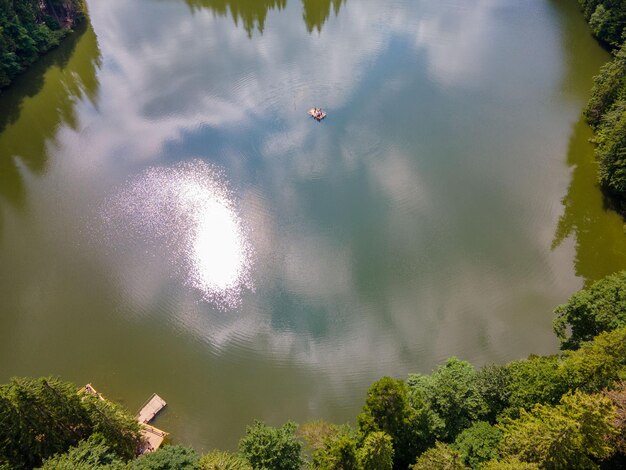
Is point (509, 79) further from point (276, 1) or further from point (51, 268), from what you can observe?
point (51, 268)

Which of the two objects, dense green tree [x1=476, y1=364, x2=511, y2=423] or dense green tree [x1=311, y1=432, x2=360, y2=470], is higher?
dense green tree [x1=476, y1=364, x2=511, y2=423]

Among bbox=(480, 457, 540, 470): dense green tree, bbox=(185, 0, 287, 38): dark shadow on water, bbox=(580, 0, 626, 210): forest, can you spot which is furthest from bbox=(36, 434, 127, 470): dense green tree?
bbox=(185, 0, 287, 38): dark shadow on water

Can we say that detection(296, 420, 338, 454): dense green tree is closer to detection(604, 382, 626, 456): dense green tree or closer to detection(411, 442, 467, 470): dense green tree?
detection(411, 442, 467, 470): dense green tree

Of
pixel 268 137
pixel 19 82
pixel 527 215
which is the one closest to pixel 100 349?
Answer: pixel 268 137

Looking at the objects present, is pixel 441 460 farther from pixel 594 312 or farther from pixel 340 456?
pixel 594 312

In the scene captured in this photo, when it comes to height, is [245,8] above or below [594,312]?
above

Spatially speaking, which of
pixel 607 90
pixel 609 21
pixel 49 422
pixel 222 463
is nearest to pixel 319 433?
pixel 222 463
